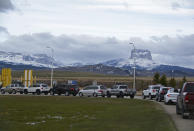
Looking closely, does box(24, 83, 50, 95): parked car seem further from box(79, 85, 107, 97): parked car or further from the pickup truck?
the pickup truck

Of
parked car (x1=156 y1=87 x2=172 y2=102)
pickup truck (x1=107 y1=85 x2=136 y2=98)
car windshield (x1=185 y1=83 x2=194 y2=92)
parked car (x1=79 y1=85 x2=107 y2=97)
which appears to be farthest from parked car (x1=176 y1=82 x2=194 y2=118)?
parked car (x1=79 y1=85 x2=107 y2=97)

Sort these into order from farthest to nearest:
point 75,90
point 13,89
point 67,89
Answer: point 13,89 < point 67,89 < point 75,90

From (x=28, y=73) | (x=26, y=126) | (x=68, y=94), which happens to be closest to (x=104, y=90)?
(x=68, y=94)

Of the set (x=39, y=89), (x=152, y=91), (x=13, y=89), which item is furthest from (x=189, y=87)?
(x=13, y=89)

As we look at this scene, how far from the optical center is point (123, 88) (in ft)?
191

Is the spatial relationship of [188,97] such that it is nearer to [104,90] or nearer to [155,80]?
[104,90]

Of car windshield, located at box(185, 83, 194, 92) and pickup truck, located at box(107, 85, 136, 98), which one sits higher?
car windshield, located at box(185, 83, 194, 92)

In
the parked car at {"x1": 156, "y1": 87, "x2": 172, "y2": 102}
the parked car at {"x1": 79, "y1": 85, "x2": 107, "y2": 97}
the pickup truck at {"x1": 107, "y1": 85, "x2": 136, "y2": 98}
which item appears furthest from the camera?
the parked car at {"x1": 79, "y1": 85, "x2": 107, "y2": 97}

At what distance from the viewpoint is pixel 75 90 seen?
64.1m

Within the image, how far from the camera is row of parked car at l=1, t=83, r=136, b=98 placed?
58.2m

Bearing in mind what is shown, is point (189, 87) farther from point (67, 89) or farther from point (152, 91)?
point (67, 89)

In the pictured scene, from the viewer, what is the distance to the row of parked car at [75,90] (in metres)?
58.2

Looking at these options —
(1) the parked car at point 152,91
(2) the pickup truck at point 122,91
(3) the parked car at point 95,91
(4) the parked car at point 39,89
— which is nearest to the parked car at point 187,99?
(1) the parked car at point 152,91

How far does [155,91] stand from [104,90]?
989cm
